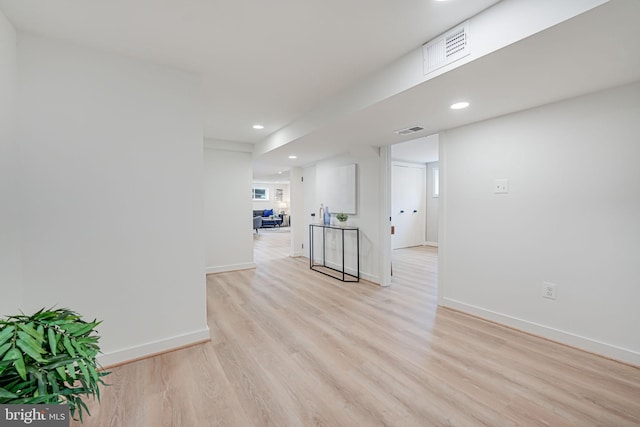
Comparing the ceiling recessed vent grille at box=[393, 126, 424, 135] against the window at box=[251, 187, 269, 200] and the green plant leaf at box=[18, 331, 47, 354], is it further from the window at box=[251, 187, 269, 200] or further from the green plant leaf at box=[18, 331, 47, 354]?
the window at box=[251, 187, 269, 200]

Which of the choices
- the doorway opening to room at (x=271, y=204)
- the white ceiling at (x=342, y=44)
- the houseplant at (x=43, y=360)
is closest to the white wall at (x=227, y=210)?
the white ceiling at (x=342, y=44)

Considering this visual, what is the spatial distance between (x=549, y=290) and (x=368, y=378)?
1795 mm

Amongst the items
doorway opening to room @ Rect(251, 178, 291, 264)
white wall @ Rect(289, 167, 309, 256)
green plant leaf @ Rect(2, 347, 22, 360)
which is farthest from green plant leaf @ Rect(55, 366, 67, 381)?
doorway opening to room @ Rect(251, 178, 291, 264)

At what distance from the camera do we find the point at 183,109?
2283 mm

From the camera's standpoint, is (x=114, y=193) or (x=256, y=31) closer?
(x=256, y=31)

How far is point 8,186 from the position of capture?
1651 mm

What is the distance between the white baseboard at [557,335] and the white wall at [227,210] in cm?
350

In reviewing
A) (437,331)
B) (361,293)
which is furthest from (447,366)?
(361,293)

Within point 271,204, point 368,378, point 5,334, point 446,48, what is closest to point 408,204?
point 446,48

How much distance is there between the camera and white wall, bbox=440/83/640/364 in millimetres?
1990

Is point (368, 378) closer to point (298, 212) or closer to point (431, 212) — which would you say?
point (298, 212)

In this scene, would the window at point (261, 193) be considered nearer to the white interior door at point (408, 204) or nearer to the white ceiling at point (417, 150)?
the white interior door at point (408, 204)

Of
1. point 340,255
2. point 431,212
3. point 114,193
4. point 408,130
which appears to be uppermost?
point 408,130

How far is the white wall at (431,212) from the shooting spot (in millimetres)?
7227
